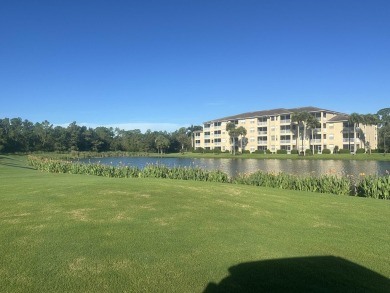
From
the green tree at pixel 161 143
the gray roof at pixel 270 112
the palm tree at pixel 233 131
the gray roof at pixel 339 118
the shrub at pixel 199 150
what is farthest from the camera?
the green tree at pixel 161 143

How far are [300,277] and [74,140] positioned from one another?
116557 millimetres

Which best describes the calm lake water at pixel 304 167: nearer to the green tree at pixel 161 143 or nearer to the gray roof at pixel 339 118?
the gray roof at pixel 339 118

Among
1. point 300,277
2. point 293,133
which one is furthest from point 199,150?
point 300,277

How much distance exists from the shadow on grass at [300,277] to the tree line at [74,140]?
97.8 metres

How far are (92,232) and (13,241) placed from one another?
4.47 feet

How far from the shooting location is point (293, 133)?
85688 mm

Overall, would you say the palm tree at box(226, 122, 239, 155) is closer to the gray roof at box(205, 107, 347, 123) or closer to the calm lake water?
the gray roof at box(205, 107, 347, 123)

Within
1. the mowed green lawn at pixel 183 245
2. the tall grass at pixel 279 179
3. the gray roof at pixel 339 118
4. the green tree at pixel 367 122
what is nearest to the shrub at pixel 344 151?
the green tree at pixel 367 122

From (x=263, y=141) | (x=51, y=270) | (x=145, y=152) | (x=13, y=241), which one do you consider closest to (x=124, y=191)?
(x=13, y=241)

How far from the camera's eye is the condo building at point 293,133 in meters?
79.6

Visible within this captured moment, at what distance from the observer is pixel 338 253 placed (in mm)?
6273

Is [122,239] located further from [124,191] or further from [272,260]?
[124,191]

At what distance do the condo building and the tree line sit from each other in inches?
1127

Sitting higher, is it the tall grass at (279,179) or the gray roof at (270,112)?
the gray roof at (270,112)
